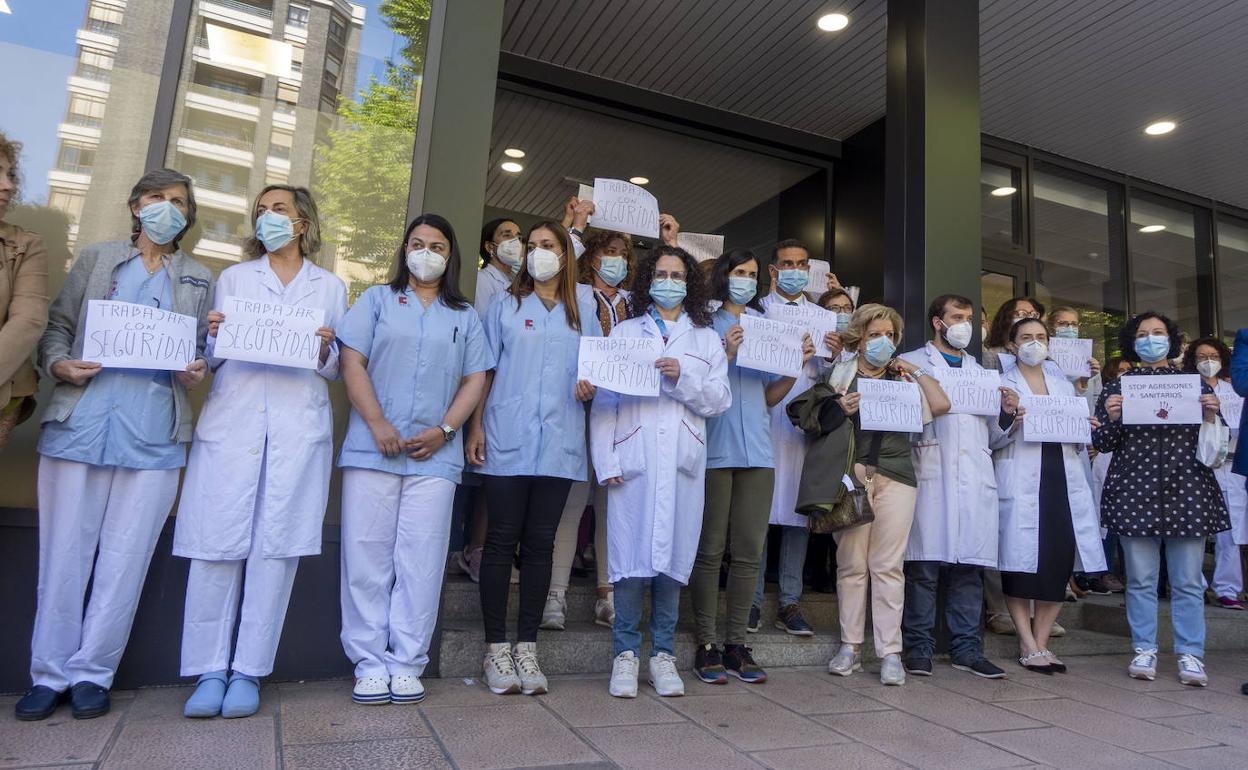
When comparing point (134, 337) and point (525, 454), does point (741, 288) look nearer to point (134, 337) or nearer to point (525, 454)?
point (525, 454)

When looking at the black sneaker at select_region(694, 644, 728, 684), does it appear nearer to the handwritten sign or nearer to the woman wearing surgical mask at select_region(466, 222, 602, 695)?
the woman wearing surgical mask at select_region(466, 222, 602, 695)

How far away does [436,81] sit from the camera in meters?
3.81

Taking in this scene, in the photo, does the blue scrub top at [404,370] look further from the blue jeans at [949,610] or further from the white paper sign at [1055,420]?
the white paper sign at [1055,420]

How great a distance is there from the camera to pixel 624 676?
334 cm

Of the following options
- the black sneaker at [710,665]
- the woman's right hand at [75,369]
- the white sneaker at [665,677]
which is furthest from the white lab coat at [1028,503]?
the woman's right hand at [75,369]

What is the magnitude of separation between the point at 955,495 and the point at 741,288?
60.4 inches

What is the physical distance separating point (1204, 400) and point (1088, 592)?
235cm

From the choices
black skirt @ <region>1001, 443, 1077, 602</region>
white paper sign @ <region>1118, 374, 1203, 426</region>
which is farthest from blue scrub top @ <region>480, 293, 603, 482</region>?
white paper sign @ <region>1118, 374, 1203, 426</region>

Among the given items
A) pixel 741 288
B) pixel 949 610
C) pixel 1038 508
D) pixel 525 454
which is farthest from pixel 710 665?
pixel 1038 508

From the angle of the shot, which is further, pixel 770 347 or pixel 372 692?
pixel 770 347

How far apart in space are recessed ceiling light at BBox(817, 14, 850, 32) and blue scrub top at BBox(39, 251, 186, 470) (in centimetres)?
494

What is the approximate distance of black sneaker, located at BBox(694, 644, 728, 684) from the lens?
358 cm

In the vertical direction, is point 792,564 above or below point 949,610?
above

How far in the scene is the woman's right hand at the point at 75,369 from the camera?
2828 millimetres
